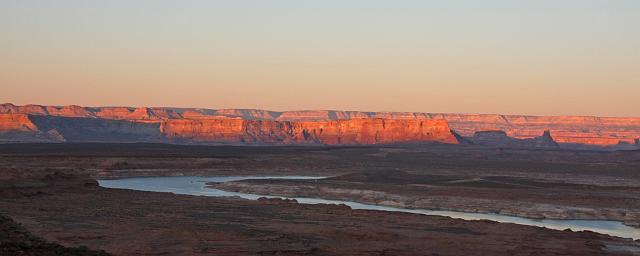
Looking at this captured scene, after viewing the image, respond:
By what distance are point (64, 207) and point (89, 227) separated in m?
8.52

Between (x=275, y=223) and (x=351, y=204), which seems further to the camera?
(x=351, y=204)

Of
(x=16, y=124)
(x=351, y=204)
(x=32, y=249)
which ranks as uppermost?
(x=16, y=124)

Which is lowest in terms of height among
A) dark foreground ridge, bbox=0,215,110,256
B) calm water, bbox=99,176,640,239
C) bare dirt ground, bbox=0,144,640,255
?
calm water, bbox=99,176,640,239

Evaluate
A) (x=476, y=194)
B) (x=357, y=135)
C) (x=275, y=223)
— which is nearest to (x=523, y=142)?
(x=357, y=135)

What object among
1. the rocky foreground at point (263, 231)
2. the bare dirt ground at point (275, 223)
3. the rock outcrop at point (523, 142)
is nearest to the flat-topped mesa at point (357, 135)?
the rock outcrop at point (523, 142)

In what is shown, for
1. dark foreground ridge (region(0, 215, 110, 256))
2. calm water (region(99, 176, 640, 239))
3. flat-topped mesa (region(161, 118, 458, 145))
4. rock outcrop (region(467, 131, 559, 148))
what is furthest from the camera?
flat-topped mesa (region(161, 118, 458, 145))

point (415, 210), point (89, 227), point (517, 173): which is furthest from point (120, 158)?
point (89, 227)

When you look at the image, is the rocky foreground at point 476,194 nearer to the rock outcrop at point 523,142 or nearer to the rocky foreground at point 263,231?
the rocky foreground at point 263,231

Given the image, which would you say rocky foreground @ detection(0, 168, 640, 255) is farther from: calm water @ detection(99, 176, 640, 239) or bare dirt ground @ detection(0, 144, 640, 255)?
calm water @ detection(99, 176, 640, 239)

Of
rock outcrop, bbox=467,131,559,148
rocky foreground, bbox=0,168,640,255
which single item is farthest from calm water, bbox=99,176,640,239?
rock outcrop, bbox=467,131,559,148

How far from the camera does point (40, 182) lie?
52562mm

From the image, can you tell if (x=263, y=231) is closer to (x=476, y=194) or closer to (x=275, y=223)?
(x=275, y=223)

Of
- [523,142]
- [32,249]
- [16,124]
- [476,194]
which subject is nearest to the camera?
[32,249]

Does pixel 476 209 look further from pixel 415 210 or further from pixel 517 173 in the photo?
pixel 517 173
